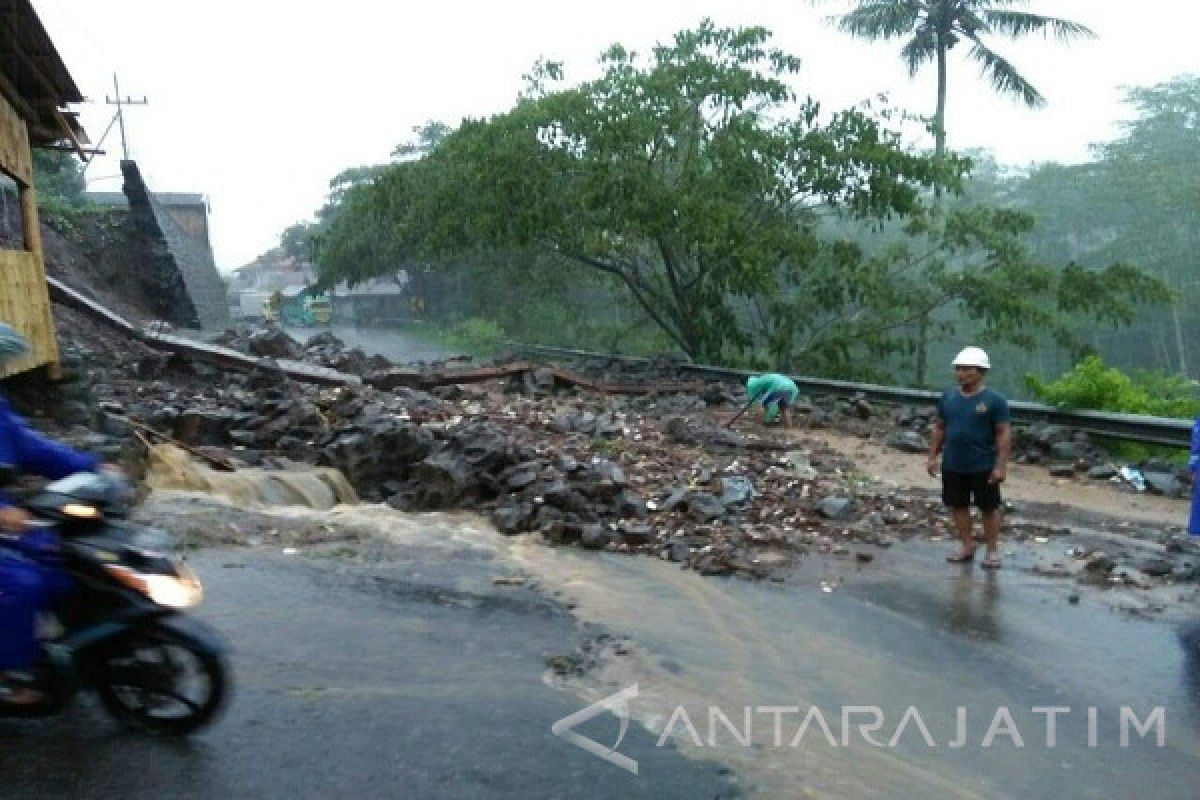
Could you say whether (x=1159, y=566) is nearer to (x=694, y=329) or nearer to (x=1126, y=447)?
(x=1126, y=447)

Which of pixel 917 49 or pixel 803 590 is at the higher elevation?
pixel 917 49

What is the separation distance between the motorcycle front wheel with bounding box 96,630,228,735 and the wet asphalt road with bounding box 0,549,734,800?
85 millimetres

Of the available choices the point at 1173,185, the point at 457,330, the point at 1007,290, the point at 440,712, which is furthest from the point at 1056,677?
the point at 457,330

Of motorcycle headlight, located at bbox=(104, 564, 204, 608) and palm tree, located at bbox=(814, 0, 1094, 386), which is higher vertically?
palm tree, located at bbox=(814, 0, 1094, 386)

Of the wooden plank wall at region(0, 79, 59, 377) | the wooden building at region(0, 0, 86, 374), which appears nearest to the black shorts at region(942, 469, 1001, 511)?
the wooden building at region(0, 0, 86, 374)

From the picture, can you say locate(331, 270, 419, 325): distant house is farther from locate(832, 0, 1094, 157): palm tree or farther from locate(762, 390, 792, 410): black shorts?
locate(762, 390, 792, 410): black shorts

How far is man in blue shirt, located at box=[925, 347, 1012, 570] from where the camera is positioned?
272 inches

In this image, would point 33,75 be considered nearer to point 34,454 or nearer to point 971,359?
point 34,454

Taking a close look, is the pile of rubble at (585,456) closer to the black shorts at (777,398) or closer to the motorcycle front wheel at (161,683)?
the black shorts at (777,398)

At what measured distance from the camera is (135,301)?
29.2m

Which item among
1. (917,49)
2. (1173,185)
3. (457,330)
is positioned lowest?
(457,330)

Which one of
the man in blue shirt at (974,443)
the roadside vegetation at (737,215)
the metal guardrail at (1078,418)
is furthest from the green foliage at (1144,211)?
the man in blue shirt at (974,443)

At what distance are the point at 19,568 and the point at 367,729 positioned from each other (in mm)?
1503

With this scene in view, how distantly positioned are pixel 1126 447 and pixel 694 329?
12310mm
